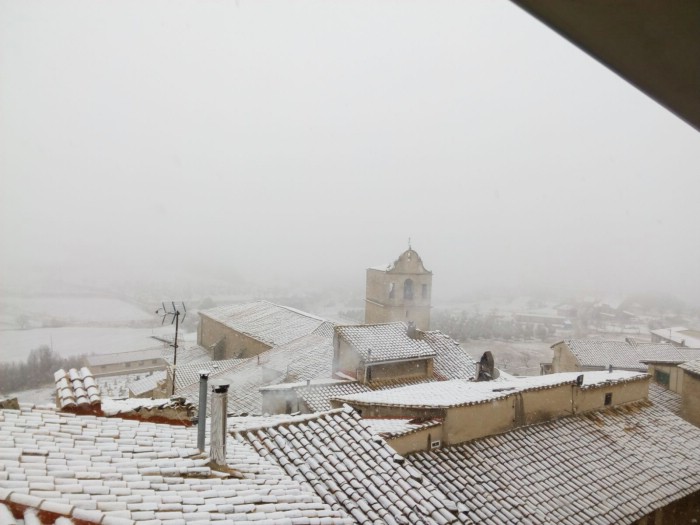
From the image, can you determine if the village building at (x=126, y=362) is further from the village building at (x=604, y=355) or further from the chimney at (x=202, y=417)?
the chimney at (x=202, y=417)

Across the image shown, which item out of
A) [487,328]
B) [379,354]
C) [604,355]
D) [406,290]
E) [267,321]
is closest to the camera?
[379,354]

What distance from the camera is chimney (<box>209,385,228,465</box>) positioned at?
392cm

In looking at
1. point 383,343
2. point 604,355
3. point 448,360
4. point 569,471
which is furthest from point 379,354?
point 604,355

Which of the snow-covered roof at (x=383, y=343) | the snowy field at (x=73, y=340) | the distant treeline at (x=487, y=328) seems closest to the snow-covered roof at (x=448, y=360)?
the snow-covered roof at (x=383, y=343)

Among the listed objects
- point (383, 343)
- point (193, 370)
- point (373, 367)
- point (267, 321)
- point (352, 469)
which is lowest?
point (193, 370)

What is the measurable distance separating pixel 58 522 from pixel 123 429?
1.99 meters

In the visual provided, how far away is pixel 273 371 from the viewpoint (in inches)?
626

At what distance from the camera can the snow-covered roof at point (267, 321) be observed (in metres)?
20.9

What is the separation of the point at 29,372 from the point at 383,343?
18.7 m

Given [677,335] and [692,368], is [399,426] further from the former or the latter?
[677,335]

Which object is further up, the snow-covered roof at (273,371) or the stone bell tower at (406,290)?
the stone bell tower at (406,290)

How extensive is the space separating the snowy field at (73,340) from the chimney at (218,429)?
2407 centimetres

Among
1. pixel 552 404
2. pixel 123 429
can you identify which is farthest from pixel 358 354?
pixel 123 429

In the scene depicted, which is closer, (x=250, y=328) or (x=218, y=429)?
(x=218, y=429)
